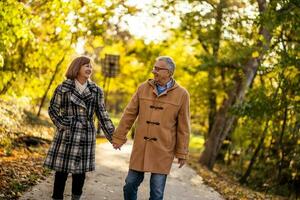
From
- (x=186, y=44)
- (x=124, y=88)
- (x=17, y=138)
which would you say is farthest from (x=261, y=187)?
(x=124, y=88)

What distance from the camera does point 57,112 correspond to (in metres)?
6.45

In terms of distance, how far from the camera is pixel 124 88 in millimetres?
32156

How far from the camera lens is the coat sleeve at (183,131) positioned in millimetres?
6191

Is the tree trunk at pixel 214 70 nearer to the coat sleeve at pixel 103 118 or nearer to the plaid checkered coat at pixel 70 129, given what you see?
the coat sleeve at pixel 103 118

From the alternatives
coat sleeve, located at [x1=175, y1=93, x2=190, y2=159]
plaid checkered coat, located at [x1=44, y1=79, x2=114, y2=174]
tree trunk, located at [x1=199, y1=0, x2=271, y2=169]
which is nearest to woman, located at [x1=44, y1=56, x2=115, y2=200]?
plaid checkered coat, located at [x1=44, y1=79, x2=114, y2=174]

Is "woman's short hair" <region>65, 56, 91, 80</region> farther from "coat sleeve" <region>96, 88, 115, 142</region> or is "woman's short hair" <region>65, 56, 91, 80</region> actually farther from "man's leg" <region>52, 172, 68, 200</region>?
"man's leg" <region>52, 172, 68, 200</region>

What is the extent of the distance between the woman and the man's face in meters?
0.86

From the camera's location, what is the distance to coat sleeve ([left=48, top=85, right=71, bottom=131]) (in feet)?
20.9

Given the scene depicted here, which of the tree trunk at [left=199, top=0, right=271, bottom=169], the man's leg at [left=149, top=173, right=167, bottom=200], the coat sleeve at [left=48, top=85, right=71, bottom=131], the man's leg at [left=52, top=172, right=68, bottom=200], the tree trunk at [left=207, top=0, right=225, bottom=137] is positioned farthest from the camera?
the tree trunk at [left=207, top=0, right=225, bottom=137]

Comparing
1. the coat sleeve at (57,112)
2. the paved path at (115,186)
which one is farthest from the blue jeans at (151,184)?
the paved path at (115,186)

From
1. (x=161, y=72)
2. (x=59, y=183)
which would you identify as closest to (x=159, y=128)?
(x=161, y=72)

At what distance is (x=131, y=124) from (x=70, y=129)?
74 cm

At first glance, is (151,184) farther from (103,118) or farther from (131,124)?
(103,118)

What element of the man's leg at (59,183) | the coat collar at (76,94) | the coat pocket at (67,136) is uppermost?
the coat collar at (76,94)
